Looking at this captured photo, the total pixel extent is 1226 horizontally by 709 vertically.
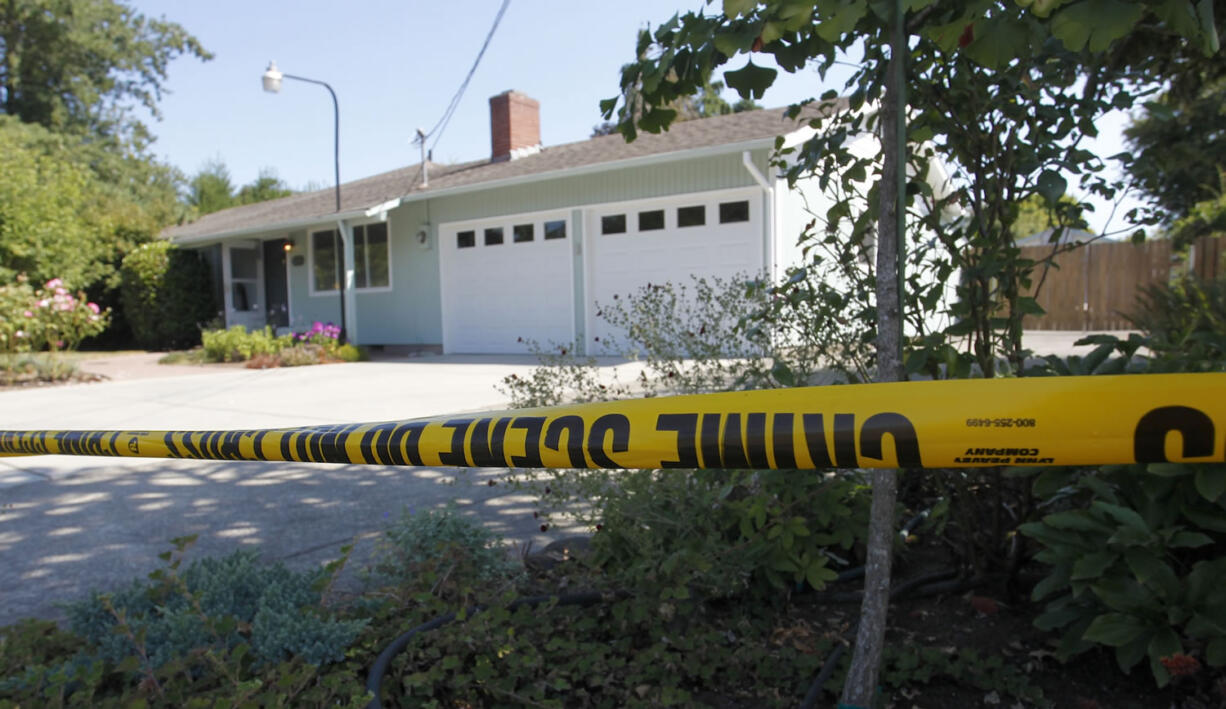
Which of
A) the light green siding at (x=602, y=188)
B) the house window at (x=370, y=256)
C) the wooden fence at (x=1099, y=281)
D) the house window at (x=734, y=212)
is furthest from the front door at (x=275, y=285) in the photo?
the wooden fence at (x=1099, y=281)

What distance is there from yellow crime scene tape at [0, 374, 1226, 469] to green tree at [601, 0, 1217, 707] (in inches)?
20.9

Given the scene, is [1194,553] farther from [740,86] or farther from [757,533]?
[740,86]

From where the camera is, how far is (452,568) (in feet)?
9.02

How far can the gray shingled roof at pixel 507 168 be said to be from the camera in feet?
39.3

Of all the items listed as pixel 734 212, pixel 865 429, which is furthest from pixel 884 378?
pixel 734 212

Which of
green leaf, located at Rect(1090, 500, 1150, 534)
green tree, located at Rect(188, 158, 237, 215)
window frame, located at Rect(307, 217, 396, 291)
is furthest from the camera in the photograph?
green tree, located at Rect(188, 158, 237, 215)

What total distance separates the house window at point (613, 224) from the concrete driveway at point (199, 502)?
556 cm

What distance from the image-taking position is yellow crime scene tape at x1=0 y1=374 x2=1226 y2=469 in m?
1.18

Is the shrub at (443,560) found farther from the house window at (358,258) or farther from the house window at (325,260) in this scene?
the house window at (325,260)

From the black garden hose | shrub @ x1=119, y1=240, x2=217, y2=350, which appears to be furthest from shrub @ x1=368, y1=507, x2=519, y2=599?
shrub @ x1=119, y1=240, x2=217, y2=350

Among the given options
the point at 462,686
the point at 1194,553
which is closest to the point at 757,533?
the point at 462,686

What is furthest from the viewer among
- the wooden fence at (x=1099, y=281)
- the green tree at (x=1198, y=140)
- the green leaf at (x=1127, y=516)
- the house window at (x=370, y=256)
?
the wooden fence at (x=1099, y=281)

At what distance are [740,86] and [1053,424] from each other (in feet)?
3.96

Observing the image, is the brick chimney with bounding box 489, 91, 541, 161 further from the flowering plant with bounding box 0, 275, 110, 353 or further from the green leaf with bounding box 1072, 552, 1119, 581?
Answer: the green leaf with bounding box 1072, 552, 1119, 581
